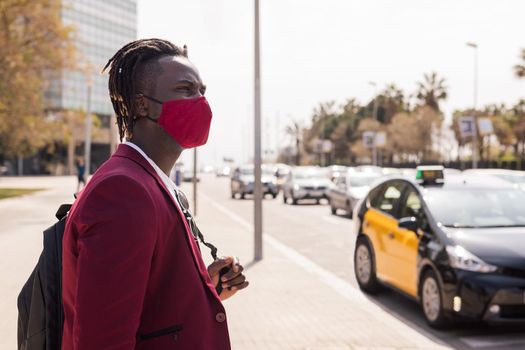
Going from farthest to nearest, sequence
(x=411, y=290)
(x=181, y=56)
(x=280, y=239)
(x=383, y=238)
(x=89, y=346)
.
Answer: (x=280, y=239) < (x=383, y=238) < (x=411, y=290) < (x=181, y=56) < (x=89, y=346)

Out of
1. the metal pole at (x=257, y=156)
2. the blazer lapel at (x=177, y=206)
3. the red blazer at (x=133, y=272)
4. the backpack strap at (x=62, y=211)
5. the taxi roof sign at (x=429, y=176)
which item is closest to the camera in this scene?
the red blazer at (x=133, y=272)

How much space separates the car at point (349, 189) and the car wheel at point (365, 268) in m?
11.7

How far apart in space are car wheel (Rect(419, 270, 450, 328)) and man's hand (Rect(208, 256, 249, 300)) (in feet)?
14.9

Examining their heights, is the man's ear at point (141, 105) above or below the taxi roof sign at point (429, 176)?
above

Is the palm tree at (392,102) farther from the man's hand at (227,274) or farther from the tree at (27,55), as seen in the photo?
the man's hand at (227,274)

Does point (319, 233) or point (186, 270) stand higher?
point (186, 270)

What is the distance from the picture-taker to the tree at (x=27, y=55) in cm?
2905

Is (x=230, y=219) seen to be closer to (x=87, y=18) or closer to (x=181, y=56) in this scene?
(x=181, y=56)

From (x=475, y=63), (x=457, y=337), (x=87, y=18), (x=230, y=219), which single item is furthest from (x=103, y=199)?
(x=87, y=18)

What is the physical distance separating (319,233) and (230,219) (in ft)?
14.6

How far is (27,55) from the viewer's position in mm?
30859

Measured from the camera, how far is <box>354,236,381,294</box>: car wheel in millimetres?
8469

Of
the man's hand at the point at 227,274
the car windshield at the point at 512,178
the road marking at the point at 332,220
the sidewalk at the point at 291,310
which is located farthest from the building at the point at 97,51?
the man's hand at the point at 227,274

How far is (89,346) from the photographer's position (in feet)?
5.57
